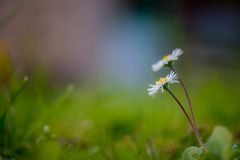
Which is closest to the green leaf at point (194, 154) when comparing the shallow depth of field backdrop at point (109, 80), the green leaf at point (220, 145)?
the green leaf at point (220, 145)

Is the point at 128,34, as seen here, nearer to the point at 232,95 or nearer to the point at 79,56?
the point at 79,56

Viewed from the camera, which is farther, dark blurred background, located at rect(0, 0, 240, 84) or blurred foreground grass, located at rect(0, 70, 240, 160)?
dark blurred background, located at rect(0, 0, 240, 84)

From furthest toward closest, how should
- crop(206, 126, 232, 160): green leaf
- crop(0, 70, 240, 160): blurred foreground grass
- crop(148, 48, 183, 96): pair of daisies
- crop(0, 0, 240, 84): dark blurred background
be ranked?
crop(0, 0, 240, 84): dark blurred background < crop(0, 70, 240, 160): blurred foreground grass < crop(148, 48, 183, 96): pair of daisies < crop(206, 126, 232, 160): green leaf

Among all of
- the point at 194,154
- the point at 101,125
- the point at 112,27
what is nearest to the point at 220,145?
the point at 194,154

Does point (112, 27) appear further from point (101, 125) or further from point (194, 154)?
point (194, 154)

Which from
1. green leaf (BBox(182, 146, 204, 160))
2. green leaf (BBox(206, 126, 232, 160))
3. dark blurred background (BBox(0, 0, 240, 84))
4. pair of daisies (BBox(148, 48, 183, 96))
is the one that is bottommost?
green leaf (BBox(182, 146, 204, 160))

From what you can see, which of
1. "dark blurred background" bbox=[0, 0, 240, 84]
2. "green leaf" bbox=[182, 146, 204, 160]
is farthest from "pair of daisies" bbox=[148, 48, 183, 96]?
"dark blurred background" bbox=[0, 0, 240, 84]

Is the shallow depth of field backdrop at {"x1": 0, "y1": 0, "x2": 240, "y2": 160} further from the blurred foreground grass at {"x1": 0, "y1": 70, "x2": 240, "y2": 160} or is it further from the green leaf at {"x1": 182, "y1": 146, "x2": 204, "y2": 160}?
the green leaf at {"x1": 182, "y1": 146, "x2": 204, "y2": 160}

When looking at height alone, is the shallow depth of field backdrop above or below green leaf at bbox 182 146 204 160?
above
